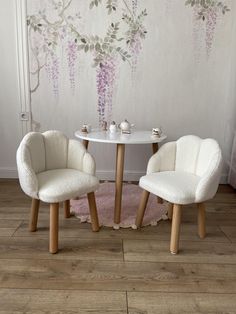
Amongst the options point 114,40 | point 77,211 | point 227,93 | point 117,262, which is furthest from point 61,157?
point 227,93

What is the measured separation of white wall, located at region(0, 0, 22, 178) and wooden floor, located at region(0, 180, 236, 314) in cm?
97

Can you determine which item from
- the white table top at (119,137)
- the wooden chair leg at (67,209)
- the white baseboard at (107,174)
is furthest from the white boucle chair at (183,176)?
the white baseboard at (107,174)

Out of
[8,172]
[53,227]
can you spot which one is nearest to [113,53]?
[8,172]

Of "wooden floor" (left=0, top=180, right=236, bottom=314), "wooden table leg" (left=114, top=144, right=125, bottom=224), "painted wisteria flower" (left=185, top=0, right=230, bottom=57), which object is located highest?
"painted wisteria flower" (left=185, top=0, right=230, bottom=57)

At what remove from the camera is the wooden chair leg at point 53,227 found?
1720 millimetres

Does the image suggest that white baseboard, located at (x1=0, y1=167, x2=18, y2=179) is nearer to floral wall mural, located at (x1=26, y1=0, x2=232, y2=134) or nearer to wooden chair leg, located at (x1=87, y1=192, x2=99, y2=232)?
floral wall mural, located at (x1=26, y1=0, x2=232, y2=134)

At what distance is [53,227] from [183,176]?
949mm

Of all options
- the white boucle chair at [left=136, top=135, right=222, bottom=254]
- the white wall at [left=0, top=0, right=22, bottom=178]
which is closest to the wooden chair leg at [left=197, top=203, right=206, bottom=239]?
the white boucle chair at [left=136, top=135, right=222, bottom=254]

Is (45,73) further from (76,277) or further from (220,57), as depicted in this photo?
(76,277)

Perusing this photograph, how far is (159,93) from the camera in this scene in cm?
283

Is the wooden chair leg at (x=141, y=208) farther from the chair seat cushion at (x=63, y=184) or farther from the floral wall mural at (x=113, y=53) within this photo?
the floral wall mural at (x=113, y=53)

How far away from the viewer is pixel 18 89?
2818 mm

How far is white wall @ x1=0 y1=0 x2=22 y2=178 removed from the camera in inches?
104

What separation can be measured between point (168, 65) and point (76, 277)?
6.95 ft
